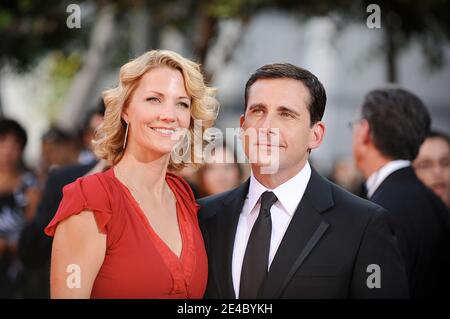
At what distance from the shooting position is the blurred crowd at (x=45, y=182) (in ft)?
17.5

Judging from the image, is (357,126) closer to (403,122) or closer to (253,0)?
(403,122)

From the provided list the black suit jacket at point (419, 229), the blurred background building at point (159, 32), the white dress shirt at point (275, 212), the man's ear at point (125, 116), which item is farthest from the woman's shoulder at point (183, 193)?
the blurred background building at point (159, 32)

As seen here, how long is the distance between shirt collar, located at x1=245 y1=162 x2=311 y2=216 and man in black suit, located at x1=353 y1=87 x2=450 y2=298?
2.81 feet

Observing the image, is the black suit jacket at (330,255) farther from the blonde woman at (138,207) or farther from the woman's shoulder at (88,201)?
the woman's shoulder at (88,201)

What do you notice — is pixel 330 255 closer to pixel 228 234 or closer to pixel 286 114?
pixel 228 234

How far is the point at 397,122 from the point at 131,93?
1.75 metres

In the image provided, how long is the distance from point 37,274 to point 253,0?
447cm

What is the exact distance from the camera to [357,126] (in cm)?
473

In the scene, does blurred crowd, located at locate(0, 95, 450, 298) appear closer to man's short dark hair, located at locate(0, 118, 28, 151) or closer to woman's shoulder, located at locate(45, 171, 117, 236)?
man's short dark hair, located at locate(0, 118, 28, 151)

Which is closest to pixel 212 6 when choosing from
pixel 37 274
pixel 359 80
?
pixel 37 274

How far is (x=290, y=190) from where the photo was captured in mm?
3484

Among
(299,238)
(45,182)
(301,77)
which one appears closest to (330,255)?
(299,238)

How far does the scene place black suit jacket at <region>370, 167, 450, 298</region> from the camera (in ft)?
13.8

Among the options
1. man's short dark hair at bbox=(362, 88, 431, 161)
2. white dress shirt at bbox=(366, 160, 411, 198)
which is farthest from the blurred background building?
white dress shirt at bbox=(366, 160, 411, 198)
